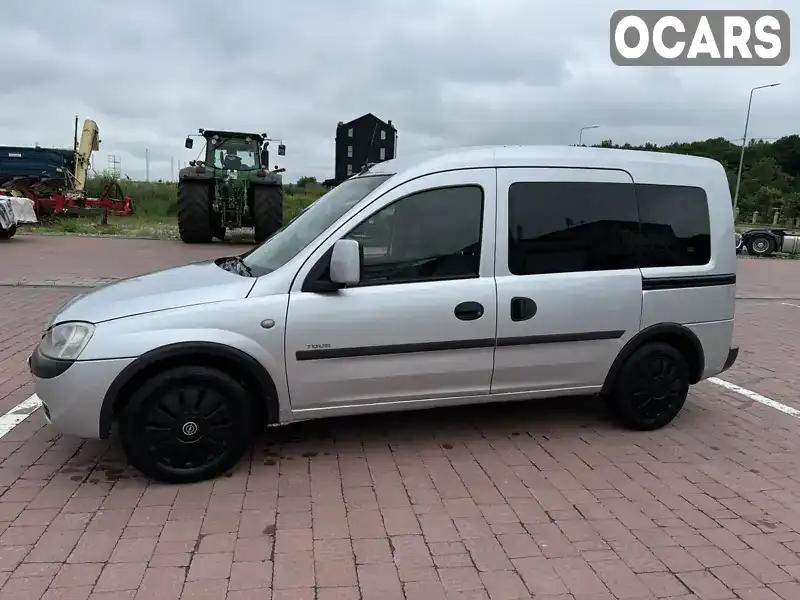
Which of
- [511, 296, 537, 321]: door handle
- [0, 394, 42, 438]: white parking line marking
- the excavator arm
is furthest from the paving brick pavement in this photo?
the excavator arm

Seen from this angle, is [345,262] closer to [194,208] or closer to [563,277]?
[563,277]

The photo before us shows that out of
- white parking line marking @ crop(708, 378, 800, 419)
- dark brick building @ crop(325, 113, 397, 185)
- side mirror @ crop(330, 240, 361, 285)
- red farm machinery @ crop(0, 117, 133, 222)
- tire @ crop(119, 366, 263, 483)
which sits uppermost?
dark brick building @ crop(325, 113, 397, 185)

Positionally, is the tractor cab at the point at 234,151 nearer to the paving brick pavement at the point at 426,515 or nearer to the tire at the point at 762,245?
the paving brick pavement at the point at 426,515

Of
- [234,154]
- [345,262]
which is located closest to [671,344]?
[345,262]

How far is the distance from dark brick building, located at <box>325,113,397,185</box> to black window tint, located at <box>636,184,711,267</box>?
19.4 metres

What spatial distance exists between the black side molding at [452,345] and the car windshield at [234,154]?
1522cm

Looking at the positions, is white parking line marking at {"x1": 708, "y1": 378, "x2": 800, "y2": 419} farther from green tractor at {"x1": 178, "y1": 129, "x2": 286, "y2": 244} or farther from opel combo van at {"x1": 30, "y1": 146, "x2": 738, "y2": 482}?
green tractor at {"x1": 178, "y1": 129, "x2": 286, "y2": 244}

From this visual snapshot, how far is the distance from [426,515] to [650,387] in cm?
206

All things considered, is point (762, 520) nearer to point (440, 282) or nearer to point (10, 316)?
point (440, 282)

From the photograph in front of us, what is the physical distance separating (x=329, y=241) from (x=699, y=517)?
253 centimetres

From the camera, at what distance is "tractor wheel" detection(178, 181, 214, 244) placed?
53.3 feet

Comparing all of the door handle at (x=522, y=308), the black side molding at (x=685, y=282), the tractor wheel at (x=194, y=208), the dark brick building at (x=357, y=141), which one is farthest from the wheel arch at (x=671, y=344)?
the dark brick building at (x=357, y=141)

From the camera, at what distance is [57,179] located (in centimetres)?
2414

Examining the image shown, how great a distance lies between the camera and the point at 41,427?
13.3 ft
